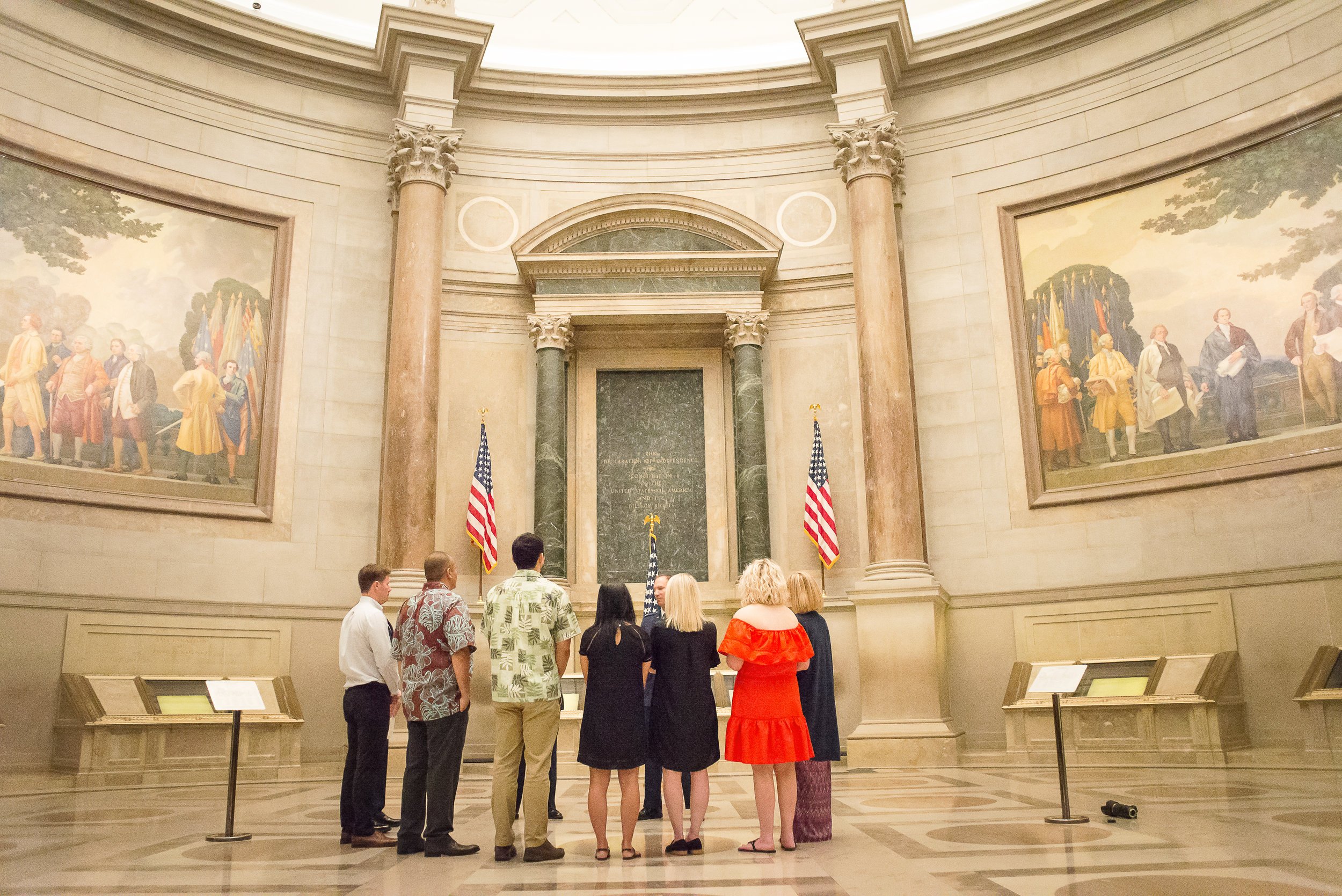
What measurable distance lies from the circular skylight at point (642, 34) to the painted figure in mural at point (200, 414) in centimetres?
639

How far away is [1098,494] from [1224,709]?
9.63 feet

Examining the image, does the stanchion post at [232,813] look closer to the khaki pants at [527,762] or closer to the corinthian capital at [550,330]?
the khaki pants at [527,762]

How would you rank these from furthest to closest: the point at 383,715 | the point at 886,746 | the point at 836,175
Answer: the point at 836,175
the point at 886,746
the point at 383,715

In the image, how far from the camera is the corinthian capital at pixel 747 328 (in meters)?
14.0

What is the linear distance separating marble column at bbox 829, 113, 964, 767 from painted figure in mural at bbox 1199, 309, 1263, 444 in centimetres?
353

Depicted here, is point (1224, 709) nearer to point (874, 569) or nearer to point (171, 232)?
point (874, 569)

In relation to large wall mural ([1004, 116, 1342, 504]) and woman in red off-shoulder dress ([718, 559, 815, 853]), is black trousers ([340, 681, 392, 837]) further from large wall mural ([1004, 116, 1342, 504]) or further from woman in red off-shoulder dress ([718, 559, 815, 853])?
large wall mural ([1004, 116, 1342, 504])

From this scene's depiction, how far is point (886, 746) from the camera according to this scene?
37.5 ft

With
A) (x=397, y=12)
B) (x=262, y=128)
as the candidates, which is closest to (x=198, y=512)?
(x=262, y=128)

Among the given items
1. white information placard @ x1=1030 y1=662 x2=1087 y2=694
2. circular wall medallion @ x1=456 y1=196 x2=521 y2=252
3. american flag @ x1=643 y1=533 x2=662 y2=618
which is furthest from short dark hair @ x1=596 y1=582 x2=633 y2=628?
circular wall medallion @ x1=456 y1=196 x2=521 y2=252

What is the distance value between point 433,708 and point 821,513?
810cm

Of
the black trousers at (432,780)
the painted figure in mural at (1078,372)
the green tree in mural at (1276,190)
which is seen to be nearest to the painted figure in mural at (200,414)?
the black trousers at (432,780)

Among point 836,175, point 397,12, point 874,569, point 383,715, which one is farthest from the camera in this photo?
point 836,175

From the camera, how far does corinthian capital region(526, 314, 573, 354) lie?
551 inches
